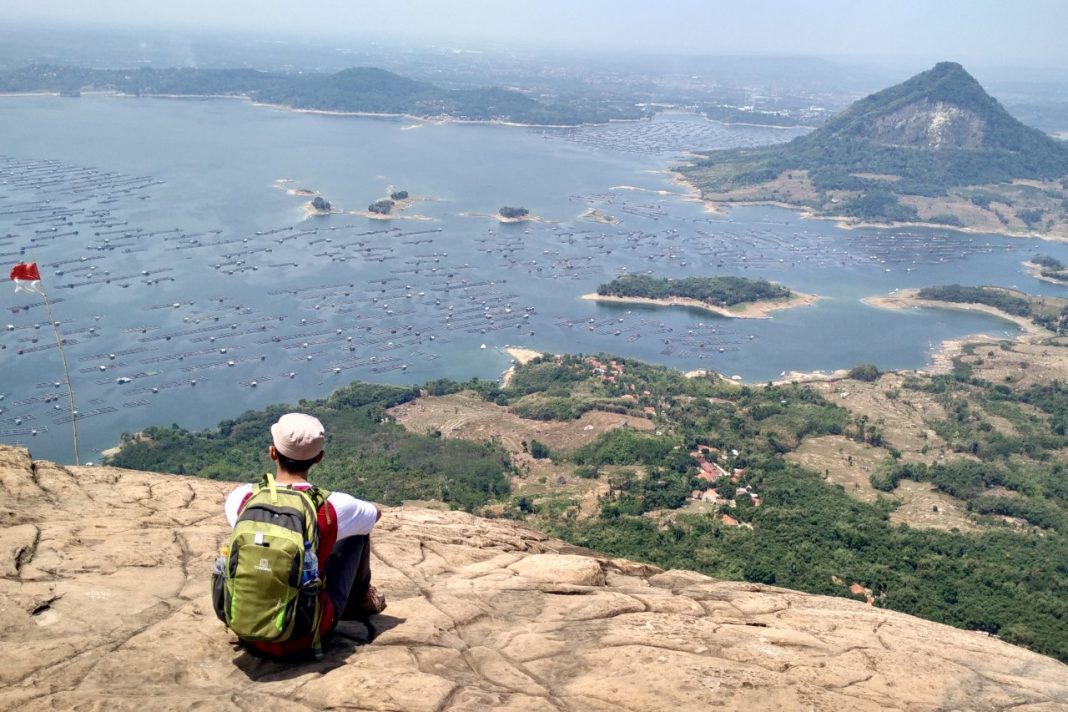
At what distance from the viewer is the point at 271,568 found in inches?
133

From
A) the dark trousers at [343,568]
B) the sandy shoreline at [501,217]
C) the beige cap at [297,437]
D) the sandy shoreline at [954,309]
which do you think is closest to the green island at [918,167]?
the sandy shoreline at [501,217]

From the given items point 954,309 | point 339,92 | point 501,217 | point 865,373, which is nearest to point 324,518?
point 865,373

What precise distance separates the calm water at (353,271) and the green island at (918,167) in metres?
5.26

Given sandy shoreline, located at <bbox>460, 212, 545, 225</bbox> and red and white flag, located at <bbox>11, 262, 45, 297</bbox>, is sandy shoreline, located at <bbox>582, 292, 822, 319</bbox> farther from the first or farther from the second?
red and white flag, located at <bbox>11, 262, 45, 297</bbox>

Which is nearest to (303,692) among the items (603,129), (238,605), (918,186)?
(238,605)

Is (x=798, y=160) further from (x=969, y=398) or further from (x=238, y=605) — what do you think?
(x=238, y=605)

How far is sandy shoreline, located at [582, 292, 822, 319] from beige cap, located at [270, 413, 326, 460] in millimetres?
52065

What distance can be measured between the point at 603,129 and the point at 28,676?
431ft

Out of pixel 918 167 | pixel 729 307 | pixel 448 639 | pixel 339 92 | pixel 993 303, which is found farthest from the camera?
pixel 339 92

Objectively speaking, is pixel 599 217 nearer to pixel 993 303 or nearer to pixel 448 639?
pixel 993 303

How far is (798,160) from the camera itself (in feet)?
322

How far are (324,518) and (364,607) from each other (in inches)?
36.6

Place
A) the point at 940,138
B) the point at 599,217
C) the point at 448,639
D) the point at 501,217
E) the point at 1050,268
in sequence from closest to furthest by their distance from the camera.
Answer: the point at 448,639 → the point at 1050,268 → the point at 501,217 → the point at 599,217 → the point at 940,138

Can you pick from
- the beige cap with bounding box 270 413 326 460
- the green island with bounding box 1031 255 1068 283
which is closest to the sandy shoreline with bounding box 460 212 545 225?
the green island with bounding box 1031 255 1068 283
